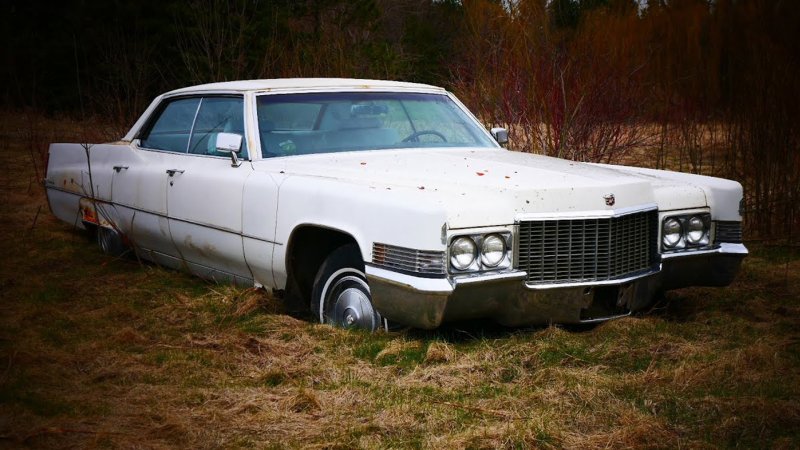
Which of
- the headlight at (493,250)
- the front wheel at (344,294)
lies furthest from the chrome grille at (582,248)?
the front wheel at (344,294)

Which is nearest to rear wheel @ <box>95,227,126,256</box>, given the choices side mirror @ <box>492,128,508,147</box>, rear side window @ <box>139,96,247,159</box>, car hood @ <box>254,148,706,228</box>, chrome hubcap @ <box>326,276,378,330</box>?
rear side window @ <box>139,96,247,159</box>

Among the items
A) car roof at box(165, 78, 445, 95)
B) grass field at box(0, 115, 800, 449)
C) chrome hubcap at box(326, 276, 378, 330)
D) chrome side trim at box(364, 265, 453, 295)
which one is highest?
car roof at box(165, 78, 445, 95)

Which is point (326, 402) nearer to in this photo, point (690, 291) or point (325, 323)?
point (325, 323)

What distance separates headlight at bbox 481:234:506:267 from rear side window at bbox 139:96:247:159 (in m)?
1.88

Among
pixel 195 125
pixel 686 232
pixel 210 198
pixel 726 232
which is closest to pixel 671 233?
pixel 686 232

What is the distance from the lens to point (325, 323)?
5.15 metres

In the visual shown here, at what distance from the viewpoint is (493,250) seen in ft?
14.7

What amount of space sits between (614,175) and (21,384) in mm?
3100

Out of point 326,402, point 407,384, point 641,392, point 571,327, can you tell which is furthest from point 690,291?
point 326,402

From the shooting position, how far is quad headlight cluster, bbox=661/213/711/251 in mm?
5148

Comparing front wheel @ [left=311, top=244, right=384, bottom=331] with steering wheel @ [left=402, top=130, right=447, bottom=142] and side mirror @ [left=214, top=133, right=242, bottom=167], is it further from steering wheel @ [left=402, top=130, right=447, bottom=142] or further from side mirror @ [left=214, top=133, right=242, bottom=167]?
steering wheel @ [left=402, top=130, right=447, bottom=142]

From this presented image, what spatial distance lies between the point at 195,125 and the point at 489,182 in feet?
8.17

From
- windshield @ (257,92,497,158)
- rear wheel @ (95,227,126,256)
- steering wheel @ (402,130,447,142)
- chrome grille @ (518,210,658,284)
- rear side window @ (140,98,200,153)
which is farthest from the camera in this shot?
rear wheel @ (95,227,126,256)

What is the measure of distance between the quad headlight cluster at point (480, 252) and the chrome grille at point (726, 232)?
1.50 metres
